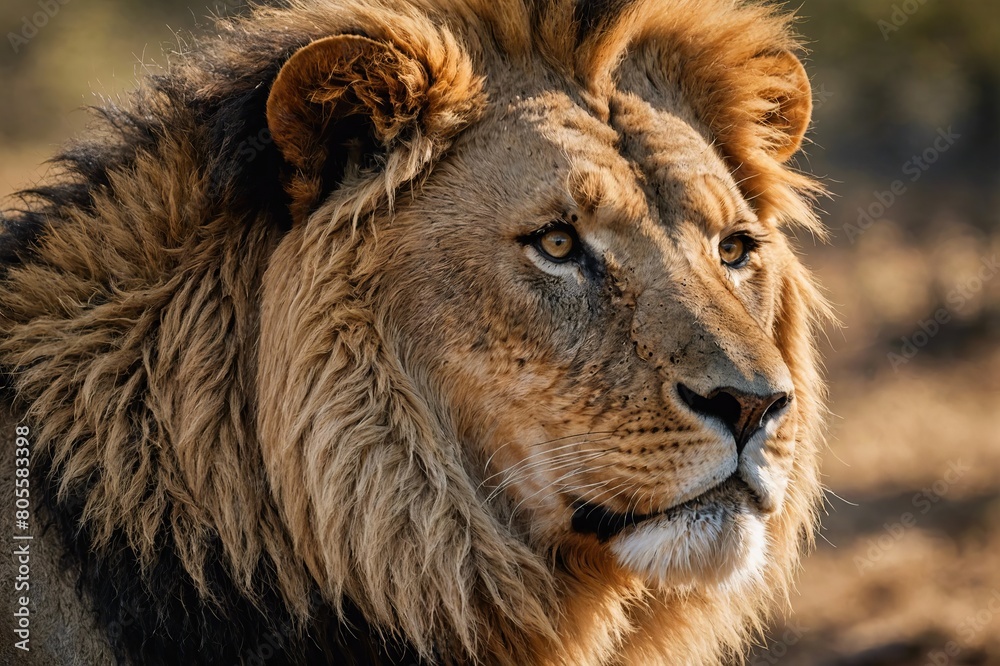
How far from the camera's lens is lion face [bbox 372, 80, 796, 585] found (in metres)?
2.54

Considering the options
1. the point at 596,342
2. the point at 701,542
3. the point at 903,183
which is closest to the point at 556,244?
the point at 596,342

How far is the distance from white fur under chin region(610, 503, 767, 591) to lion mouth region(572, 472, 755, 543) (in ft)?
0.04

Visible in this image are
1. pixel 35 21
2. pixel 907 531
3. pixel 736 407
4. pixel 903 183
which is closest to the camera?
pixel 736 407

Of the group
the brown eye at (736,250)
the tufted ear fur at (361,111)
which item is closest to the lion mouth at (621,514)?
the brown eye at (736,250)

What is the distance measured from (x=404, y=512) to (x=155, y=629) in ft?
2.24

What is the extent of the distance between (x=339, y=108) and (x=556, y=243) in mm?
688

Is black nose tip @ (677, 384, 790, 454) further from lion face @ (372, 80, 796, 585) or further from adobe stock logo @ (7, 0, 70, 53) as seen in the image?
adobe stock logo @ (7, 0, 70, 53)

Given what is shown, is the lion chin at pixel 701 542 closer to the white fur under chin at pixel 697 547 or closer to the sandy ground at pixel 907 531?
the white fur under chin at pixel 697 547

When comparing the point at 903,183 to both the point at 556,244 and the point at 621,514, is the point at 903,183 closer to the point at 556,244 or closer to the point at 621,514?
the point at 556,244

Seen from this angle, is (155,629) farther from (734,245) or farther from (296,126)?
(734,245)

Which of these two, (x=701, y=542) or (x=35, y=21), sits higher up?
(x=35, y=21)

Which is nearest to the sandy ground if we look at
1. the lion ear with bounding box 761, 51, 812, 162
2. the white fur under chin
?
the lion ear with bounding box 761, 51, 812, 162

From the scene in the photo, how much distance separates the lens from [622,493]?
2.61 m

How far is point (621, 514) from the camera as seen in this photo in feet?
8.71
